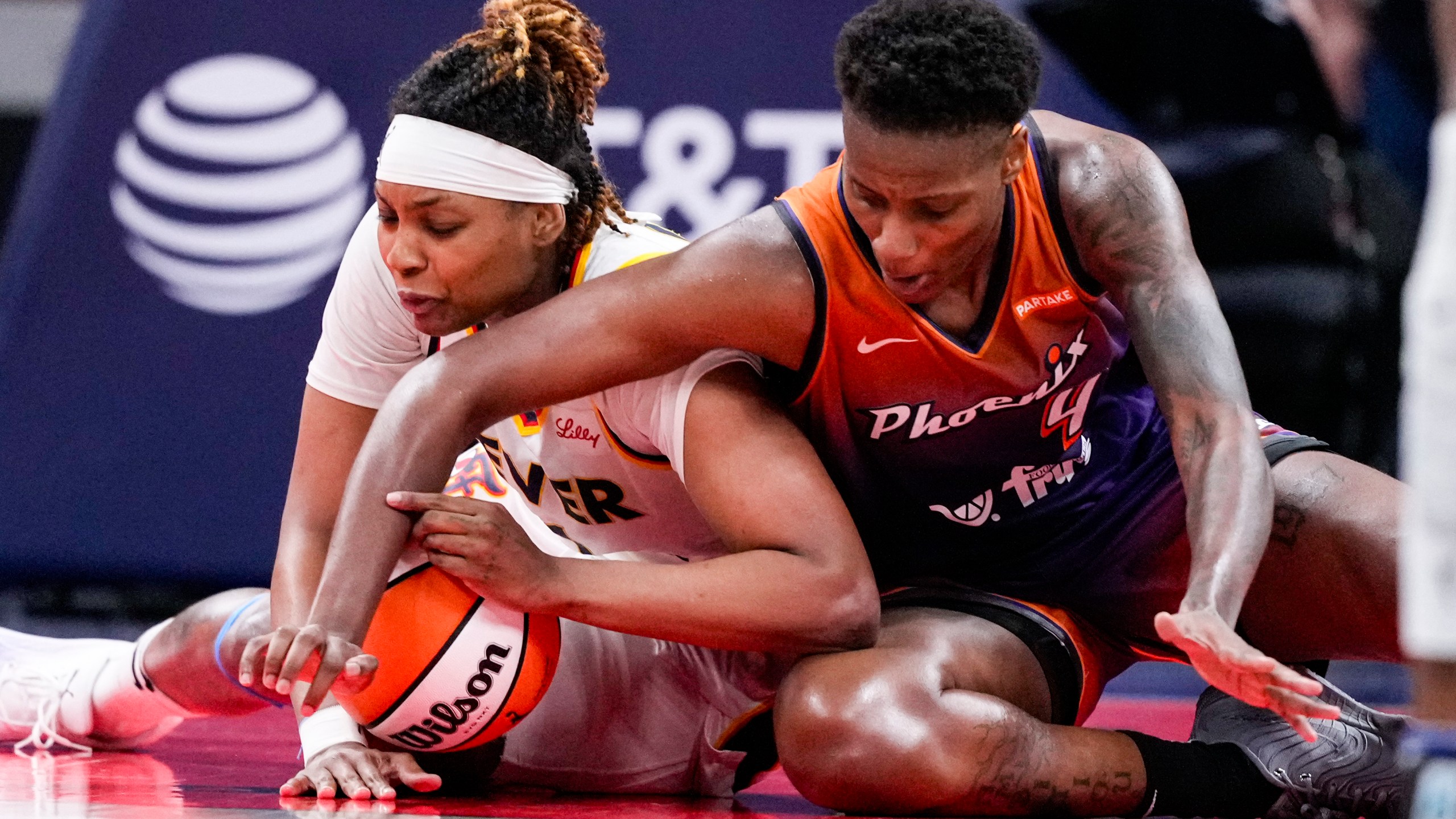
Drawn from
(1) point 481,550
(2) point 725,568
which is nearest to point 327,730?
(1) point 481,550

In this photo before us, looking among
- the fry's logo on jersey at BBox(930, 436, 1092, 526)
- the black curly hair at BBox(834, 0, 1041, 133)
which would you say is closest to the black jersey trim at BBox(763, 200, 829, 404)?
the black curly hair at BBox(834, 0, 1041, 133)

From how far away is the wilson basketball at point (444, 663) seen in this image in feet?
8.32

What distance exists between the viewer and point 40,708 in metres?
3.15

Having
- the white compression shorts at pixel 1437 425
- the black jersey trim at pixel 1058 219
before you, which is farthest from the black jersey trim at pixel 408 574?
the white compression shorts at pixel 1437 425

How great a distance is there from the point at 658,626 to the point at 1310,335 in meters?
2.68

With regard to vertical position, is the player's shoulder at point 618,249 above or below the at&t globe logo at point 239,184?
above

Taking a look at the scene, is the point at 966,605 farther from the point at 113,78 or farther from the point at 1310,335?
the point at 113,78

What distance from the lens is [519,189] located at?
2736 mm

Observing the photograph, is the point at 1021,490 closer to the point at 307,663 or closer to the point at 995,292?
the point at 995,292

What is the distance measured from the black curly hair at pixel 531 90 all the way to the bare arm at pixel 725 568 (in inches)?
20.3

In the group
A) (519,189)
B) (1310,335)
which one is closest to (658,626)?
(519,189)

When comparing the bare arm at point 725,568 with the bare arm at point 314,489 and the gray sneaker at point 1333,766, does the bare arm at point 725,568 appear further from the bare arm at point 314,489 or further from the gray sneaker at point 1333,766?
the gray sneaker at point 1333,766

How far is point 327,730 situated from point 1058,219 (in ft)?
4.33

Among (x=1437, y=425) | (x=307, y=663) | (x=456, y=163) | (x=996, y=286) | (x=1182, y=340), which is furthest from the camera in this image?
(x=456, y=163)
